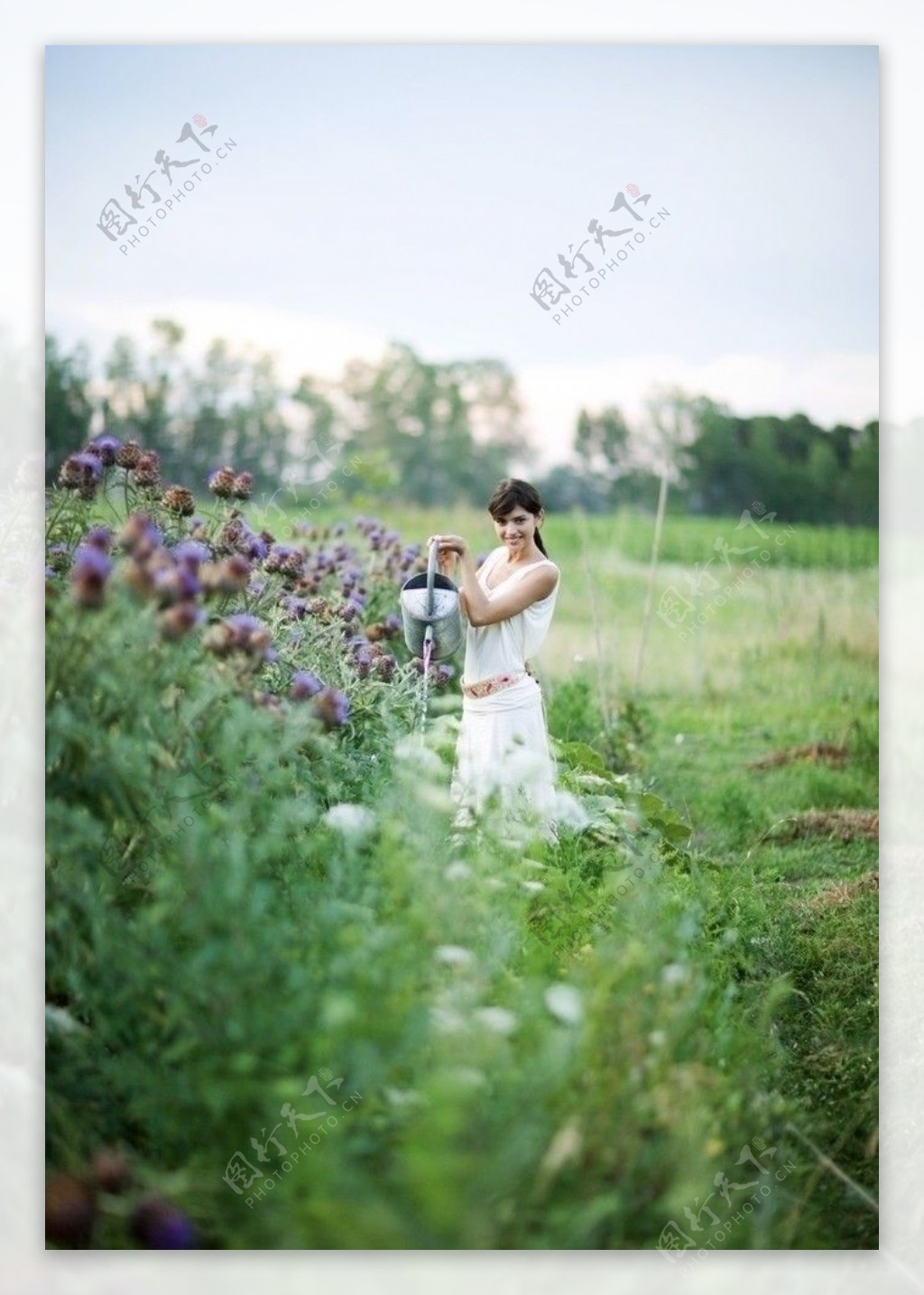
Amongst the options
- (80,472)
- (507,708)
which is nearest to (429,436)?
(507,708)

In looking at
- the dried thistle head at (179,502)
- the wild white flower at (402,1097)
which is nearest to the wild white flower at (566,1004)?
the wild white flower at (402,1097)

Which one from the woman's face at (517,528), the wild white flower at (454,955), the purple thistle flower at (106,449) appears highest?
the purple thistle flower at (106,449)

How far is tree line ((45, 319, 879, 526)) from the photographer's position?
15.9 ft

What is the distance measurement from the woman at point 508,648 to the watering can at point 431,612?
0.07 m

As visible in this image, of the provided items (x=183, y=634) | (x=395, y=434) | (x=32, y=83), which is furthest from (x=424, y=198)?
(x=395, y=434)

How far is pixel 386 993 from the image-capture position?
2.43 m

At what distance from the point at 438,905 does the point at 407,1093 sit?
394 millimetres

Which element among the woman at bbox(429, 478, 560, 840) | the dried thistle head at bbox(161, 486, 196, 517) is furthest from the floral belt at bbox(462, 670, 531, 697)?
the dried thistle head at bbox(161, 486, 196, 517)

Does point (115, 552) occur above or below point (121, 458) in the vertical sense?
below

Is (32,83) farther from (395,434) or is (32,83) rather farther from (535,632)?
(395,434)

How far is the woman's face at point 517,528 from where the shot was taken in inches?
144

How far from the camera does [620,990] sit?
271 centimetres

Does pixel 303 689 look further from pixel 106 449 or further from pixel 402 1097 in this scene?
pixel 402 1097

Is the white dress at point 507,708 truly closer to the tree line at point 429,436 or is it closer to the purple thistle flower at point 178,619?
the purple thistle flower at point 178,619
